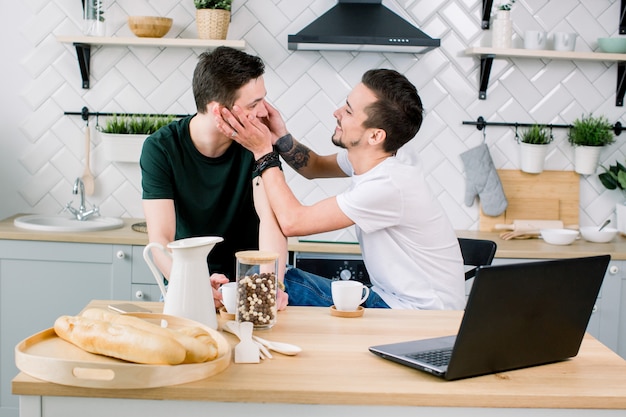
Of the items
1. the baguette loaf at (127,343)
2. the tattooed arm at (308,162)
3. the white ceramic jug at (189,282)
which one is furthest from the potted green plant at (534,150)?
the baguette loaf at (127,343)

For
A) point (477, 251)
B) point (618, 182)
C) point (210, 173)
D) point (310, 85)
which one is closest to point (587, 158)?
point (618, 182)

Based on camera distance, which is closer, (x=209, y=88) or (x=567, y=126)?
(x=209, y=88)

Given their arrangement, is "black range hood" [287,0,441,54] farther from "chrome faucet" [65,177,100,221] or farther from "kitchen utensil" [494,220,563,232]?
"chrome faucet" [65,177,100,221]

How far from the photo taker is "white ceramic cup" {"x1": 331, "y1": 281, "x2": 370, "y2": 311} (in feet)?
6.88

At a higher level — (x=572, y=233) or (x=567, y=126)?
(x=567, y=126)

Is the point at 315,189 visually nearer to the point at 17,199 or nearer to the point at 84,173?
the point at 84,173

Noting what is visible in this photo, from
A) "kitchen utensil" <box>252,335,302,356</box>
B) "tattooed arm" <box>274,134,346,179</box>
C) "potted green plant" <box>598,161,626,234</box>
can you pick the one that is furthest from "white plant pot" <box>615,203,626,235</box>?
"kitchen utensil" <box>252,335,302,356</box>

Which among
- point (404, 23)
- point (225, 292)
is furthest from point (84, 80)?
point (225, 292)

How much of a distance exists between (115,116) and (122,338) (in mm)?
2540

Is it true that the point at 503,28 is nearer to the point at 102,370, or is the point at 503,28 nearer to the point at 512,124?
the point at 512,124

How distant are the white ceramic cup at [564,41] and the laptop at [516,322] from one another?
2385 mm

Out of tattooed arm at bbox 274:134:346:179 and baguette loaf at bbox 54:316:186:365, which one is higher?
tattooed arm at bbox 274:134:346:179

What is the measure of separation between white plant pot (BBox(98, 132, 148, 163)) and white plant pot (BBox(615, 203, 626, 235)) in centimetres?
238

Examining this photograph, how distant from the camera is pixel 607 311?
11.9 ft
